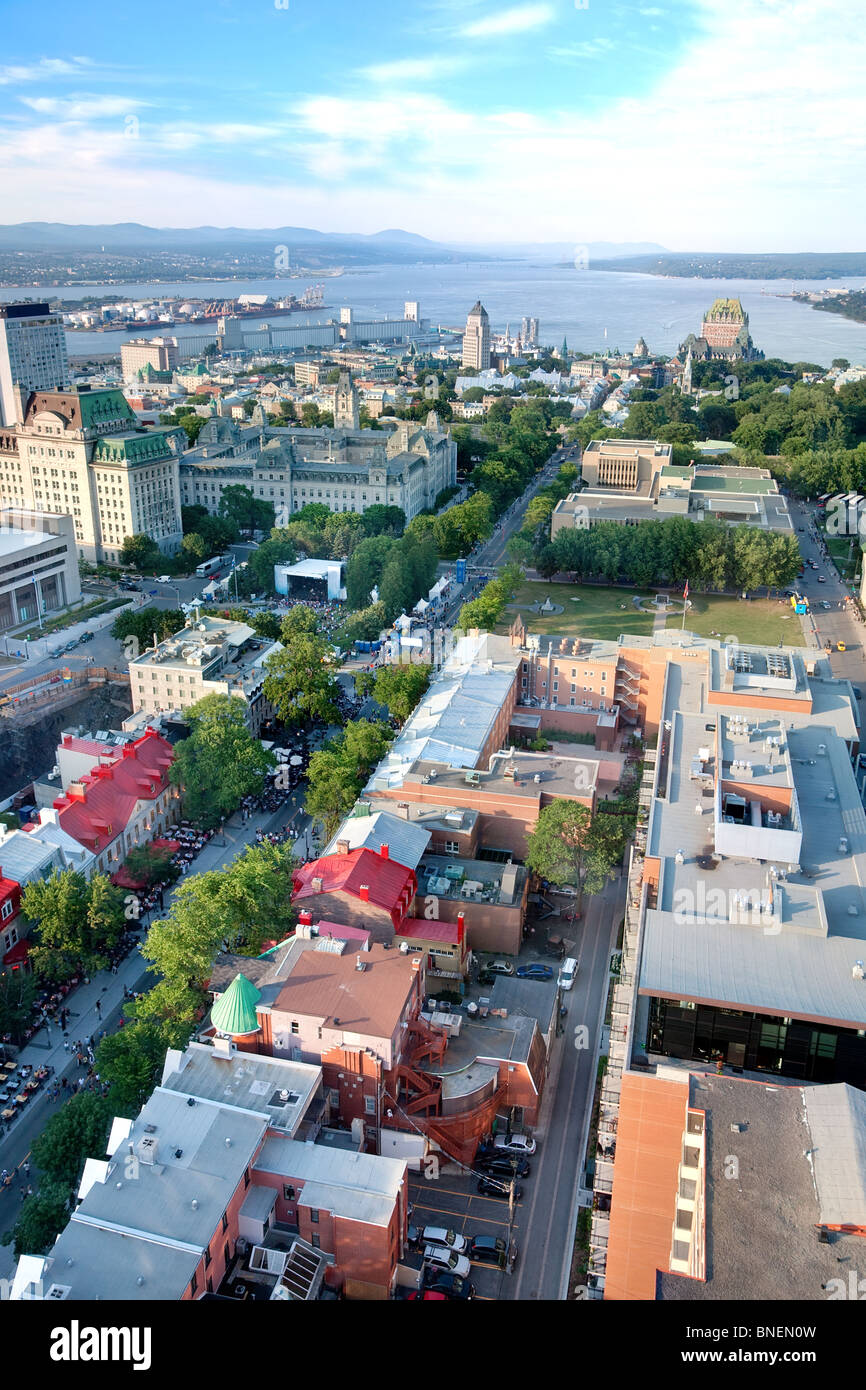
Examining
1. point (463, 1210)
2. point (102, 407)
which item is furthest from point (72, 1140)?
point (102, 407)

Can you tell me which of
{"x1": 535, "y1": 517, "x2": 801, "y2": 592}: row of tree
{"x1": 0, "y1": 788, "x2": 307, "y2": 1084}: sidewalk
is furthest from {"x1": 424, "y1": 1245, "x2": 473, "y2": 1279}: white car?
{"x1": 535, "y1": 517, "x2": 801, "y2": 592}: row of tree

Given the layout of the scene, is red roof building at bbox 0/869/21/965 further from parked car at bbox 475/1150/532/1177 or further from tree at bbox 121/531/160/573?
tree at bbox 121/531/160/573

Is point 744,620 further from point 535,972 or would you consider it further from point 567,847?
point 535,972

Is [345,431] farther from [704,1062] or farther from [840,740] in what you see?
[704,1062]
